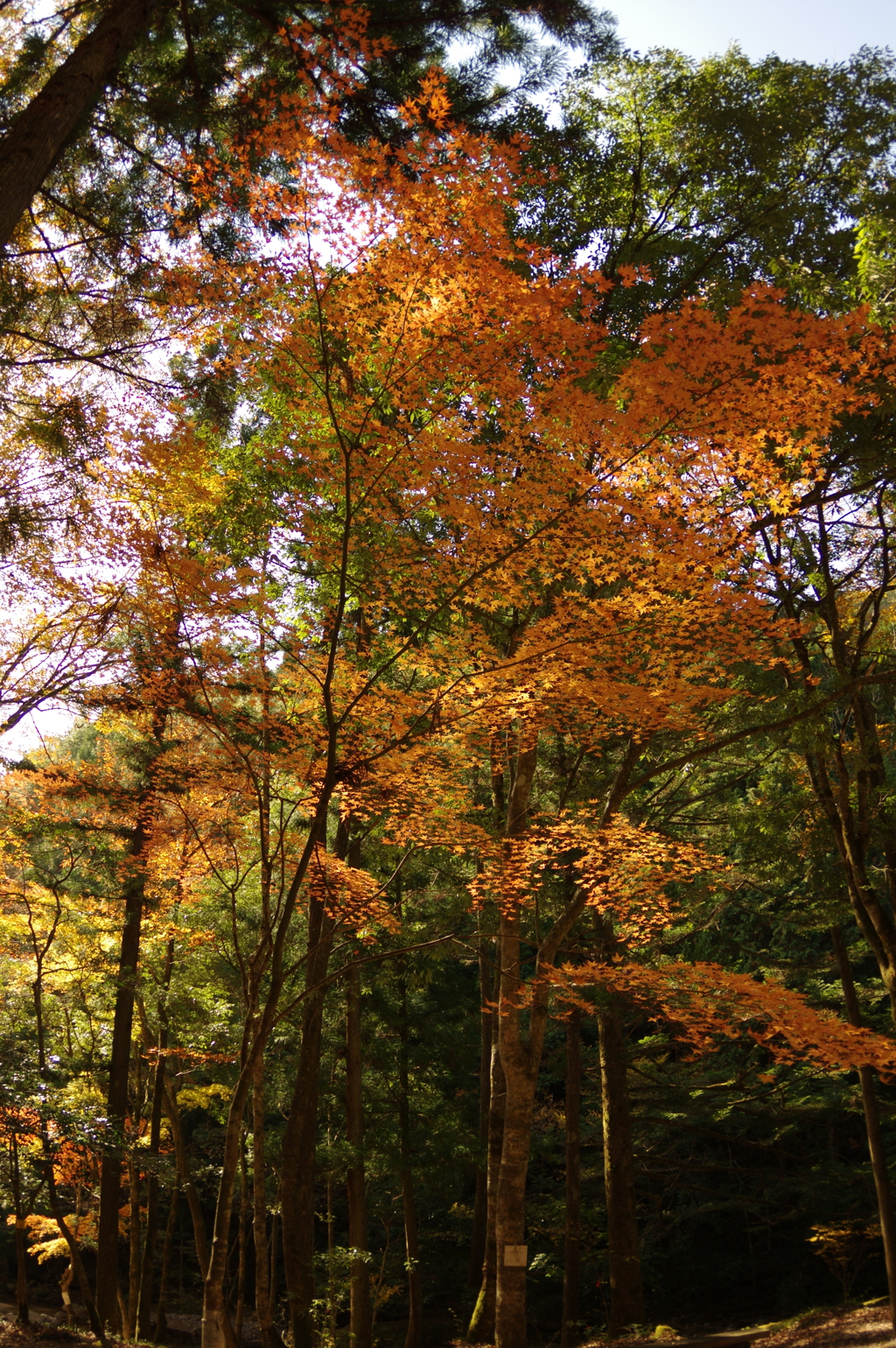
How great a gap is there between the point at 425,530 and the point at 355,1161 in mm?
7933

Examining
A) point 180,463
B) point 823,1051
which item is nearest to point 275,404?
point 180,463

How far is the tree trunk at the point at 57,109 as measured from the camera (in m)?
3.89

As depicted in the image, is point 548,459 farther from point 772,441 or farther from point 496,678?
point 772,441

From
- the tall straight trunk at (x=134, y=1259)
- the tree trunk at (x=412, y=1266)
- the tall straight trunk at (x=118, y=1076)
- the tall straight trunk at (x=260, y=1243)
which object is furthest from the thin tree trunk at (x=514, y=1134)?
Result: the tall straight trunk at (x=134, y=1259)

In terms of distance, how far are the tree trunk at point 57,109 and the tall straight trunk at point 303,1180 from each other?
6.70m

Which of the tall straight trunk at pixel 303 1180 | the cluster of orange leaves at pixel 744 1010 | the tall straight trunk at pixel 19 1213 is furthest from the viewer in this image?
the tall straight trunk at pixel 19 1213

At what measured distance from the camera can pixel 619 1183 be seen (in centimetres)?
1079

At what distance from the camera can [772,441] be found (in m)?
6.72

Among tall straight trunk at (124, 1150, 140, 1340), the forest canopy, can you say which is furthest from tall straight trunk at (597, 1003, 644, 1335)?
tall straight trunk at (124, 1150, 140, 1340)

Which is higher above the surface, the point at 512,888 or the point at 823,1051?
the point at 512,888

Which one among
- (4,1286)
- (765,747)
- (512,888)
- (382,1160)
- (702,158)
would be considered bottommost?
(4,1286)

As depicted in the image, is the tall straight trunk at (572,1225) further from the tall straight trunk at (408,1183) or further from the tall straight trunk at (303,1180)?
the tall straight trunk at (303,1180)

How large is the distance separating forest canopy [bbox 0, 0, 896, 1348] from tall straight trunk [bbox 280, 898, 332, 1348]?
56mm

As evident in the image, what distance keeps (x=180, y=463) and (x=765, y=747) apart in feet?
27.1
